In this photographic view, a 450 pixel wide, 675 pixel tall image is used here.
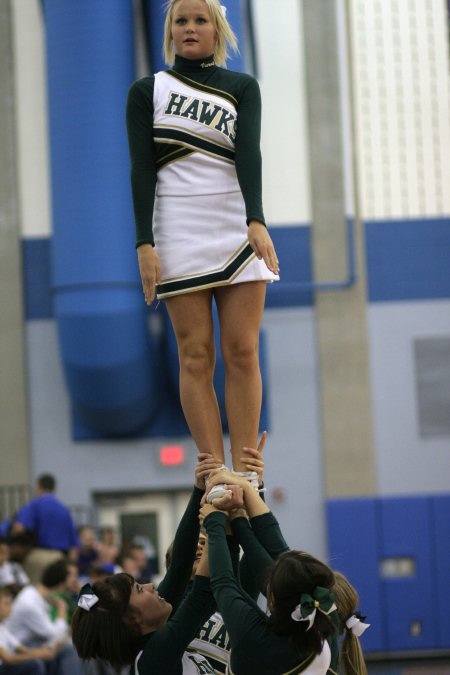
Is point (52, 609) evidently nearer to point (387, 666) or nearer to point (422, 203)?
point (387, 666)

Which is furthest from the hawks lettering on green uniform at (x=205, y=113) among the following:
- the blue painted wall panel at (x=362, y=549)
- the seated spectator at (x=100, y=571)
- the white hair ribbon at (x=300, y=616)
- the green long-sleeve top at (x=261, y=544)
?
the blue painted wall panel at (x=362, y=549)

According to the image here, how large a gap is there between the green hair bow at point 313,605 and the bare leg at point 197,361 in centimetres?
66

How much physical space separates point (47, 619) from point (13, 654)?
36 cm

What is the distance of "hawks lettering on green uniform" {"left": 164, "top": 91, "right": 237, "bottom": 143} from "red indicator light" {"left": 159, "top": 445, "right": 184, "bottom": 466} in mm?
9447

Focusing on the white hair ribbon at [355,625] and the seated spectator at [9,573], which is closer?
the white hair ribbon at [355,625]

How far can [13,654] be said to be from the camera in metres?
7.15

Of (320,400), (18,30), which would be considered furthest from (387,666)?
(18,30)

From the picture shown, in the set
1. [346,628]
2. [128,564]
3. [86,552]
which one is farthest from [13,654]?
[346,628]

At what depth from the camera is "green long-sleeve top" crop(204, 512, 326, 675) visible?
2.62 metres

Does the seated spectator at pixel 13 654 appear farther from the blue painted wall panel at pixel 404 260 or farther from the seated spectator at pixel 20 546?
the blue painted wall panel at pixel 404 260

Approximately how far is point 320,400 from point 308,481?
852mm

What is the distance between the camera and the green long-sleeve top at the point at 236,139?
3.00 m

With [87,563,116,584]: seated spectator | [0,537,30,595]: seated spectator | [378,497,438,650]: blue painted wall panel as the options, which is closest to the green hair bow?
[0,537,30,595]: seated spectator

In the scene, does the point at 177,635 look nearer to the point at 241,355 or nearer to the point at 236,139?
the point at 241,355
